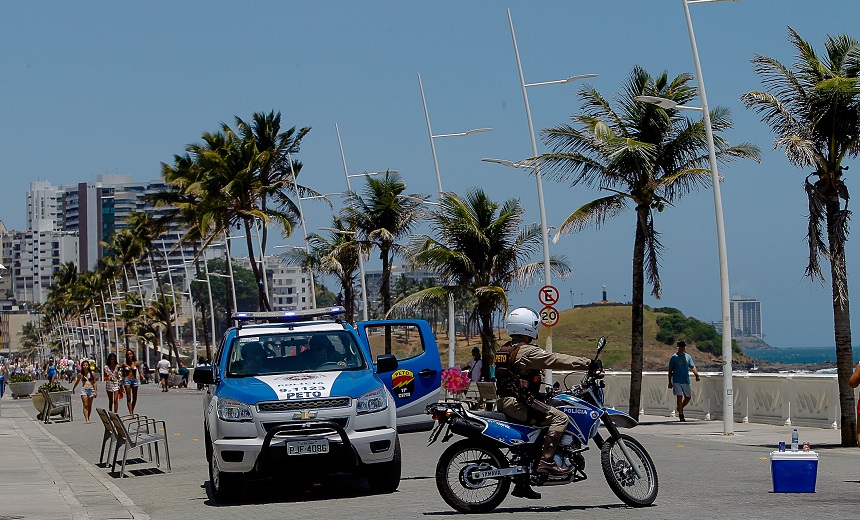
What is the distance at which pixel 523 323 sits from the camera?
460 inches

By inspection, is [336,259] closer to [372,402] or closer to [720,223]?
[720,223]

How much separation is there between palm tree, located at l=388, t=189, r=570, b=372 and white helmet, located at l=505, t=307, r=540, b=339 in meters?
22.0

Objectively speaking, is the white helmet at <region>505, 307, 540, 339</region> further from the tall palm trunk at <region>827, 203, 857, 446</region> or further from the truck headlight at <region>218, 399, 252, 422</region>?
the tall palm trunk at <region>827, 203, 857, 446</region>

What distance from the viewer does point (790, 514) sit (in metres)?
10.8

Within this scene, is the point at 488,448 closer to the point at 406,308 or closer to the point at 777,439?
the point at 777,439

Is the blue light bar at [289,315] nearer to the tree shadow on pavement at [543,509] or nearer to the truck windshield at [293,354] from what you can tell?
the truck windshield at [293,354]

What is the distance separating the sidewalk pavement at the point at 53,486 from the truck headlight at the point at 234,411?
1312mm

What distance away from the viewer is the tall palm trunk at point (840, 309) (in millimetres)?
19594

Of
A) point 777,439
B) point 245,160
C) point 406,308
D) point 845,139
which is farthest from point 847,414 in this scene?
point 245,160

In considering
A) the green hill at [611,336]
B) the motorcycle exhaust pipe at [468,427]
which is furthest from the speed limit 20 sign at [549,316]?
the green hill at [611,336]

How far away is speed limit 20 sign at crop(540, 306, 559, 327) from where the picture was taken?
28.9 meters

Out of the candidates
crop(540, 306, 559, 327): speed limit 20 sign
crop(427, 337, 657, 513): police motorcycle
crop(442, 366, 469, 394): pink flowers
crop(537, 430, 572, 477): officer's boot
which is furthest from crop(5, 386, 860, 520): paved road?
crop(540, 306, 559, 327): speed limit 20 sign

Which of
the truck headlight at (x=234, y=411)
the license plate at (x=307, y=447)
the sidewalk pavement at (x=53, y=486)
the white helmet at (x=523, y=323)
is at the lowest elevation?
the sidewalk pavement at (x=53, y=486)

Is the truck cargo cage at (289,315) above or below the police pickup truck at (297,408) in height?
above
